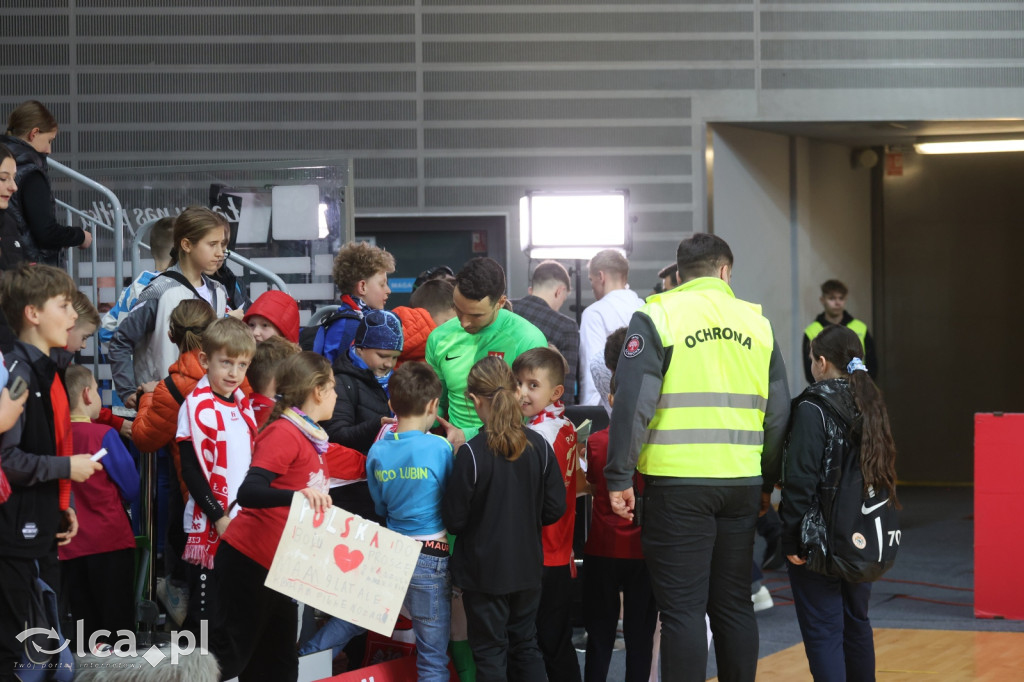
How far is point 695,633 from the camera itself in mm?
3855

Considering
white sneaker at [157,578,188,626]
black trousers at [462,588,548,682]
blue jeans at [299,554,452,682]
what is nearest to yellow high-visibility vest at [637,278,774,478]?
black trousers at [462,588,548,682]

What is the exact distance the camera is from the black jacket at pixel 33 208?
4.78 meters

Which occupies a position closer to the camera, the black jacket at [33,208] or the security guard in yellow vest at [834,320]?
the black jacket at [33,208]

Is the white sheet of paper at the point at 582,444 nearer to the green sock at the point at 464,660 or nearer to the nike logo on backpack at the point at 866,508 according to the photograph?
the green sock at the point at 464,660

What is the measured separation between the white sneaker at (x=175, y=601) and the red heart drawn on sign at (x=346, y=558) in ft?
3.45

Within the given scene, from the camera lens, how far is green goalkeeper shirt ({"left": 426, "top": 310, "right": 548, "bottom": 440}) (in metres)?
4.39

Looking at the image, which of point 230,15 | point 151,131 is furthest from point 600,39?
point 151,131

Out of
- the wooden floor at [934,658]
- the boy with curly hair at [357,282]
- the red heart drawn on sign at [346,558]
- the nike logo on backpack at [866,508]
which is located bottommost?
the wooden floor at [934,658]

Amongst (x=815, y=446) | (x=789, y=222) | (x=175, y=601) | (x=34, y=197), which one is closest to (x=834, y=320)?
(x=789, y=222)

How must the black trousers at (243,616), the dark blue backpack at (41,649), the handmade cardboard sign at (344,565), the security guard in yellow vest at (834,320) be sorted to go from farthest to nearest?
the security guard in yellow vest at (834,320) → the black trousers at (243,616) → the handmade cardboard sign at (344,565) → the dark blue backpack at (41,649)

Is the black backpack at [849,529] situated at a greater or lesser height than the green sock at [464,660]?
greater

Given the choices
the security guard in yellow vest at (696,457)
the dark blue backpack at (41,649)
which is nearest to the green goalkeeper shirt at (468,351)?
the security guard in yellow vest at (696,457)

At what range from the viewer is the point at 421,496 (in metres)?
3.86

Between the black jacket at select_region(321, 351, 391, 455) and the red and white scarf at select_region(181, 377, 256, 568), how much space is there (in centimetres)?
34
